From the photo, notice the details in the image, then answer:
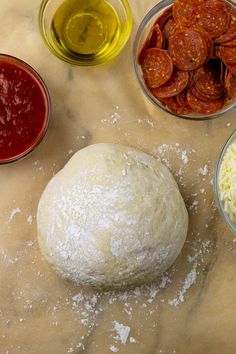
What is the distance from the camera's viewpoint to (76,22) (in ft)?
7.12

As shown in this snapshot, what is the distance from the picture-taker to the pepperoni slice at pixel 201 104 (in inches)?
82.3

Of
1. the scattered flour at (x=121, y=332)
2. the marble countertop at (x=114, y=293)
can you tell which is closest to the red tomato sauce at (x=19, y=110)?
the marble countertop at (x=114, y=293)

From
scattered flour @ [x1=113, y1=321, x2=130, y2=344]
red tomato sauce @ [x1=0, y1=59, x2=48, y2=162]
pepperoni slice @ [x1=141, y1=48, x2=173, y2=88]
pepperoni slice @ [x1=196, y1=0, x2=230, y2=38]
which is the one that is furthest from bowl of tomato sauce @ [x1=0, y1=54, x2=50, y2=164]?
scattered flour @ [x1=113, y1=321, x2=130, y2=344]

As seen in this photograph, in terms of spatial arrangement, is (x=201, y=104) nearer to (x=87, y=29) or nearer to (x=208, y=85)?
(x=208, y=85)

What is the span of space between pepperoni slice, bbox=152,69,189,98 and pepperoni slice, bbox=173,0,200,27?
0.56ft

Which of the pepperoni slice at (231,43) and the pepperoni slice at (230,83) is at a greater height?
the pepperoni slice at (231,43)

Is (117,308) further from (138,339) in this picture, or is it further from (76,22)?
(76,22)

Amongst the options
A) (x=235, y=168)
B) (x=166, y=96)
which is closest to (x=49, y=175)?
(x=166, y=96)

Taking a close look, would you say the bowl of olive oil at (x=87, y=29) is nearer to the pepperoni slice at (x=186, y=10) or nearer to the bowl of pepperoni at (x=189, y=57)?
the bowl of pepperoni at (x=189, y=57)

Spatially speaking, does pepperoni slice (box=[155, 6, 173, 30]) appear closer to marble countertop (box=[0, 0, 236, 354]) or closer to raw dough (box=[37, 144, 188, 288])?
marble countertop (box=[0, 0, 236, 354])

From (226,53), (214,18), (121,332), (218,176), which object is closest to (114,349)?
(121,332)

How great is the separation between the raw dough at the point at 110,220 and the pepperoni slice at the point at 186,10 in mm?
506

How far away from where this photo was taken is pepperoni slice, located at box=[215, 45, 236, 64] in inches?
79.4

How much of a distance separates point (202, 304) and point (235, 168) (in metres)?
0.55
